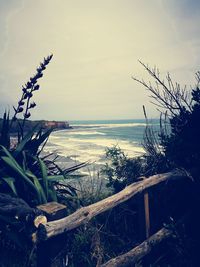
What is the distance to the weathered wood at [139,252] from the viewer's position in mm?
3014

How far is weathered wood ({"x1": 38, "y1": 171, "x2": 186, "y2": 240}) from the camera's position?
7.84 ft

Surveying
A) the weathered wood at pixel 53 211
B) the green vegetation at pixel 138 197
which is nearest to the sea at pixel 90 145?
the green vegetation at pixel 138 197

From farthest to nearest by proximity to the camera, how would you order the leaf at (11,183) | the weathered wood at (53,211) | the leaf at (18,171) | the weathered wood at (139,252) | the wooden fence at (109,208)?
the leaf at (18,171) < the leaf at (11,183) < the weathered wood at (139,252) < the weathered wood at (53,211) < the wooden fence at (109,208)

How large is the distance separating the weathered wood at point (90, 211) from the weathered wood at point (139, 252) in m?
0.62

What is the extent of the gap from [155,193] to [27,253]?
1.87m

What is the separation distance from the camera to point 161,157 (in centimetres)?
439

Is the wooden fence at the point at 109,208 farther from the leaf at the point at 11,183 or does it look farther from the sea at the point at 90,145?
the sea at the point at 90,145

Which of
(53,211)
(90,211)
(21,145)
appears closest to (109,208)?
(90,211)

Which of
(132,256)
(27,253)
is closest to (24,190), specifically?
(27,253)

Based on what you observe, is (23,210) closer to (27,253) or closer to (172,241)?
(27,253)

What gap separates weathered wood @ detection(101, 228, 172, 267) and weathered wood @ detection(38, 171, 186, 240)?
622 millimetres

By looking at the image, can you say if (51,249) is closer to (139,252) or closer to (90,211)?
(90,211)

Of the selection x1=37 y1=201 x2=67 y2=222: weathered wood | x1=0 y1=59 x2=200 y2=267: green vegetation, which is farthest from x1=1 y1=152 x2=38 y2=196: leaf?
x1=37 y1=201 x2=67 y2=222: weathered wood

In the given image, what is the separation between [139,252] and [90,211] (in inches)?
37.4
